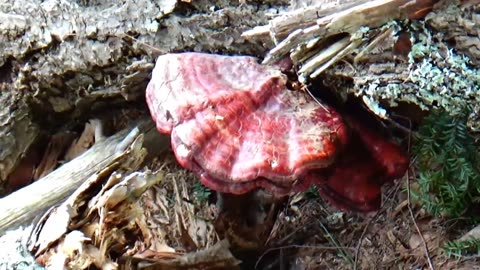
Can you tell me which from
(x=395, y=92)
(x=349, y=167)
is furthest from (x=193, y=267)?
(x=395, y=92)

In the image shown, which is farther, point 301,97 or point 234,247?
point 234,247

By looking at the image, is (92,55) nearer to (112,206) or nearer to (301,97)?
(112,206)

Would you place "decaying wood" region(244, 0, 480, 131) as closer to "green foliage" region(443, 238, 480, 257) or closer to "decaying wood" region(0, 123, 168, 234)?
"green foliage" region(443, 238, 480, 257)

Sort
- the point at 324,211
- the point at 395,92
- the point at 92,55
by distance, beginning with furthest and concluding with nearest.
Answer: the point at 324,211
the point at 92,55
the point at 395,92

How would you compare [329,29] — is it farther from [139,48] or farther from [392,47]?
[139,48]

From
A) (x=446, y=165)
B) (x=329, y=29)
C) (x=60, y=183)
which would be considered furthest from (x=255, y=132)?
(x=60, y=183)

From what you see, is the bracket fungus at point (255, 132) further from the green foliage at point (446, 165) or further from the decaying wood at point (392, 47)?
Answer: the green foliage at point (446, 165)
